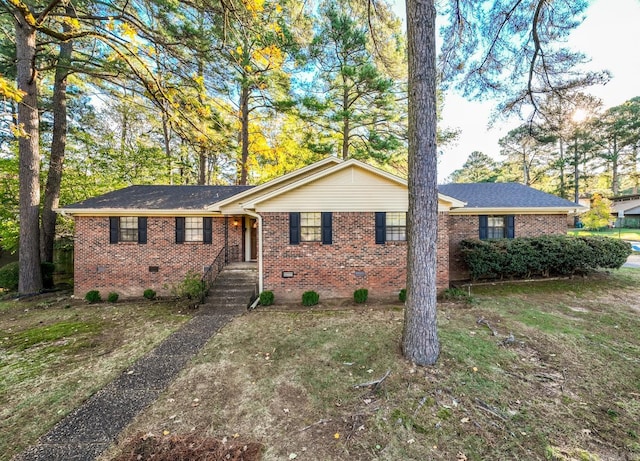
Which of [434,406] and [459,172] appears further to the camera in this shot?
[459,172]

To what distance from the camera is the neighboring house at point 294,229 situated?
331 inches

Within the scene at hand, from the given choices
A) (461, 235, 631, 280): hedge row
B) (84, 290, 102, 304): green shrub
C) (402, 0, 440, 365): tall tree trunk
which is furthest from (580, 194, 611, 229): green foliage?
(84, 290, 102, 304): green shrub

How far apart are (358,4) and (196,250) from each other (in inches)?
370

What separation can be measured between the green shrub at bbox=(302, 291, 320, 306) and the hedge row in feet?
20.4

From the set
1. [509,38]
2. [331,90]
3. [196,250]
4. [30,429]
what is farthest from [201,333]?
[331,90]

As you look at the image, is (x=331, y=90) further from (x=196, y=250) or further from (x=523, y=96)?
(x=196, y=250)

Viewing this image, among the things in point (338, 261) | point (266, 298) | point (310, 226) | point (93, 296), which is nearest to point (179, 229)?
point (93, 296)

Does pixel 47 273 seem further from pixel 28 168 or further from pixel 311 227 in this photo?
pixel 311 227

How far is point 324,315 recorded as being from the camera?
716 centimetres

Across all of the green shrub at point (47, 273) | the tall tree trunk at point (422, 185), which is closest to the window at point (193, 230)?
the green shrub at point (47, 273)

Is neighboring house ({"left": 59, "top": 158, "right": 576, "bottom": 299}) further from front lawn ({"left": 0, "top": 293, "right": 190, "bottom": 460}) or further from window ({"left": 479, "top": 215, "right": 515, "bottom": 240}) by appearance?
front lawn ({"left": 0, "top": 293, "right": 190, "bottom": 460})

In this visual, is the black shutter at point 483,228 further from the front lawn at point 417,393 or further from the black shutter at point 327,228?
the black shutter at point 327,228

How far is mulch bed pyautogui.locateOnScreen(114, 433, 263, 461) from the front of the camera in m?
2.71

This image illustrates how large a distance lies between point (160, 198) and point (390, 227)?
9.38 meters
